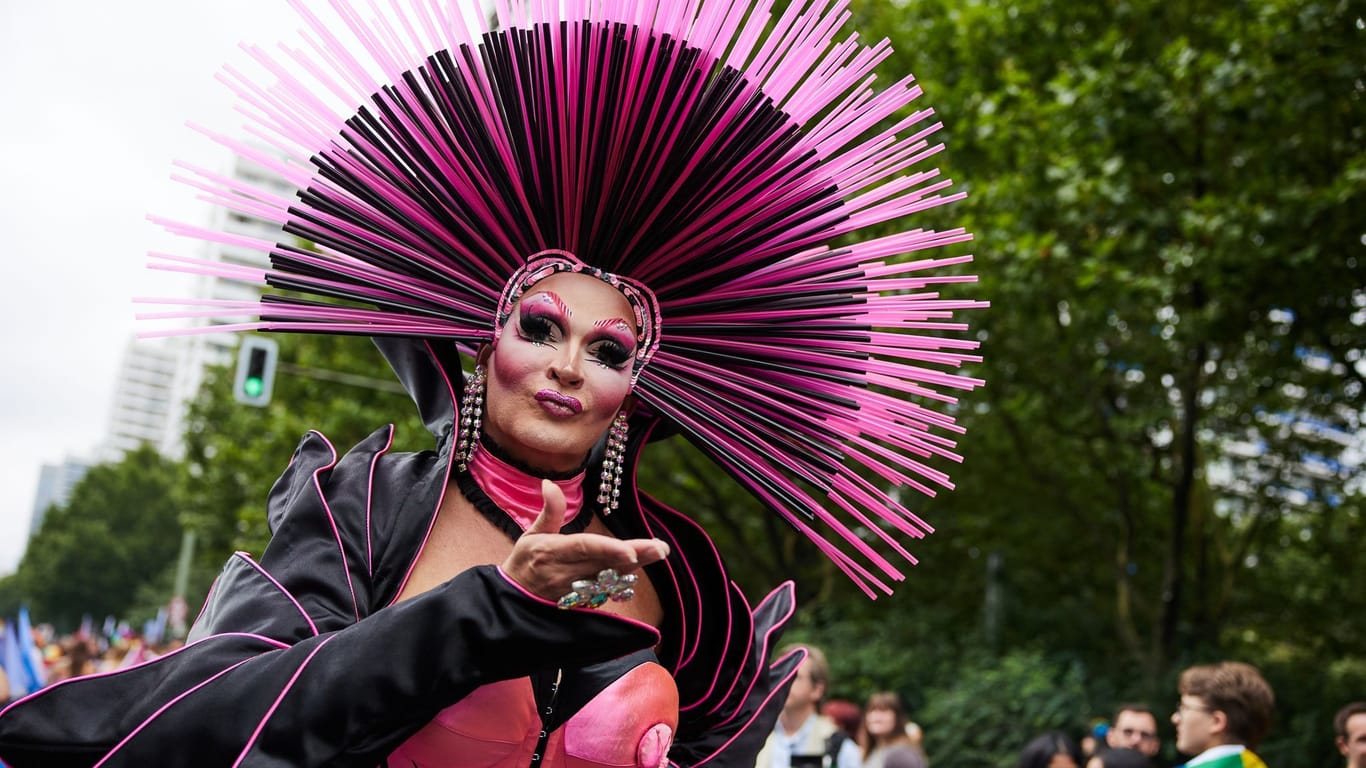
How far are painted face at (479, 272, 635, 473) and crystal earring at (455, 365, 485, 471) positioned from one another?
0.14 feet

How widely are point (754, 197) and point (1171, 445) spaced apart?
10829 mm

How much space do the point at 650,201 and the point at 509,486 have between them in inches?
23.2

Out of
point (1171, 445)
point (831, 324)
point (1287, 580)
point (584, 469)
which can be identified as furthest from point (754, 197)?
point (1287, 580)

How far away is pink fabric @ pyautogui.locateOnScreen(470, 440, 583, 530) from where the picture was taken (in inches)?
88.4

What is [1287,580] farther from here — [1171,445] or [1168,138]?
[1168,138]

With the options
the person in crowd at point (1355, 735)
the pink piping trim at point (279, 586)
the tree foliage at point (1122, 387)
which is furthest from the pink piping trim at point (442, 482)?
the tree foliage at point (1122, 387)

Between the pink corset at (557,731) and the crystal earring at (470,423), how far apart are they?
460 millimetres

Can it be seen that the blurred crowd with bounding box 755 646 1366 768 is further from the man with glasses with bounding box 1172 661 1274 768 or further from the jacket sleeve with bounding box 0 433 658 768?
the jacket sleeve with bounding box 0 433 658 768

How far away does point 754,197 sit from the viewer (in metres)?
2.27

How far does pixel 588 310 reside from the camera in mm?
2209

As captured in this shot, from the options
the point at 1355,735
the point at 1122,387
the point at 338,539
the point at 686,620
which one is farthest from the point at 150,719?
the point at 1122,387

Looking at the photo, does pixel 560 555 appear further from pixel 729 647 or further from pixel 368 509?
pixel 729 647

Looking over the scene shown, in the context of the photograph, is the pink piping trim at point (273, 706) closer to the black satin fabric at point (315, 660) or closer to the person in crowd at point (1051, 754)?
the black satin fabric at point (315, 660)

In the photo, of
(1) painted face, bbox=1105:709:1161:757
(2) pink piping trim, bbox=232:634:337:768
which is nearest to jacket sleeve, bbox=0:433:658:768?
(2) pink piping trim, bbox=232:634:337:768
